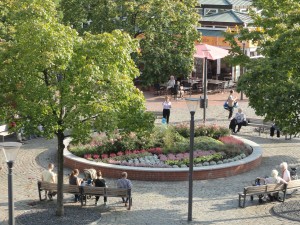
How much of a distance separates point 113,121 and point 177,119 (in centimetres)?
1495

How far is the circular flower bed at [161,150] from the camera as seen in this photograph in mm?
22109

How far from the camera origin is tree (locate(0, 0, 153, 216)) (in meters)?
15.9

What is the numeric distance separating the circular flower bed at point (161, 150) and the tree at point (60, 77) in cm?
519

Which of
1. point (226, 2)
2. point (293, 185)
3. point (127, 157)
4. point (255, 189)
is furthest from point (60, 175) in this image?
point (226, 2)

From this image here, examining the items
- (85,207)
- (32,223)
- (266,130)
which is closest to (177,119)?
(266,130)

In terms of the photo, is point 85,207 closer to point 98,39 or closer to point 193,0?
point 98,39

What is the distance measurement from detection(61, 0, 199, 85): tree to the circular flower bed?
11.5m

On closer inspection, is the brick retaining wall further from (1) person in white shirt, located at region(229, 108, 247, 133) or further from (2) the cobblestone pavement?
(1) person in white shirt, located at region(229, 108, 247, 133)

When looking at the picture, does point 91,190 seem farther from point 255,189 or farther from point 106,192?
point 255,189

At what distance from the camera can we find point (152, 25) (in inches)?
1396

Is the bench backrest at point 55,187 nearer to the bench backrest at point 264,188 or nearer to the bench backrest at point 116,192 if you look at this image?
the bench backrest at point 116,192

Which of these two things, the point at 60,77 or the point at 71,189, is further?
→ the point at 71,189

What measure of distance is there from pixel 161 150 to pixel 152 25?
13.7 metres

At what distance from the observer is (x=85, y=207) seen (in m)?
18.6
